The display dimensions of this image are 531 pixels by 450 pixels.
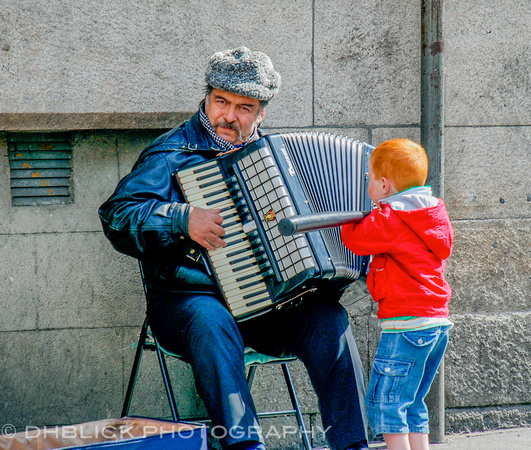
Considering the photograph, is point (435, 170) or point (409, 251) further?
point (435, 170)

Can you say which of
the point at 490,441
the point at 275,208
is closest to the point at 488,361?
the point at 490,441

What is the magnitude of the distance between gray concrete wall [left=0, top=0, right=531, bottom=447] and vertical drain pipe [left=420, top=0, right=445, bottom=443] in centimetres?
17

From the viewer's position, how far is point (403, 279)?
2381 millimetres

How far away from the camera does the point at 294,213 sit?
2357mm

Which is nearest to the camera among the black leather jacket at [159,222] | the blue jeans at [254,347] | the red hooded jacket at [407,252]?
the blue jeans at [254,347]

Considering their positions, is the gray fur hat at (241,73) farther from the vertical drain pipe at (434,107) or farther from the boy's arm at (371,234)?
the vertical drain pipe at (434,107)

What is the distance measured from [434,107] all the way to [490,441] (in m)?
1.67

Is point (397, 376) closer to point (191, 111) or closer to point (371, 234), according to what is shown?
point (371, 234)

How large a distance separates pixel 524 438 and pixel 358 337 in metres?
0.97

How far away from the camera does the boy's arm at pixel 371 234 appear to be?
229cm

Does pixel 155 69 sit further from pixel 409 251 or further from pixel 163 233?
pixel 409 251

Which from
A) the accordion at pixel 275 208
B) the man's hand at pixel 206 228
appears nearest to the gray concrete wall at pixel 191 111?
the accordion at pixel 275 208

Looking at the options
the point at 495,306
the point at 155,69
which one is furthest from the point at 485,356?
the point at 155,69

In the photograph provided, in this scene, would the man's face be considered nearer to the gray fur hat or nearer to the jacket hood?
the gray fur hat
